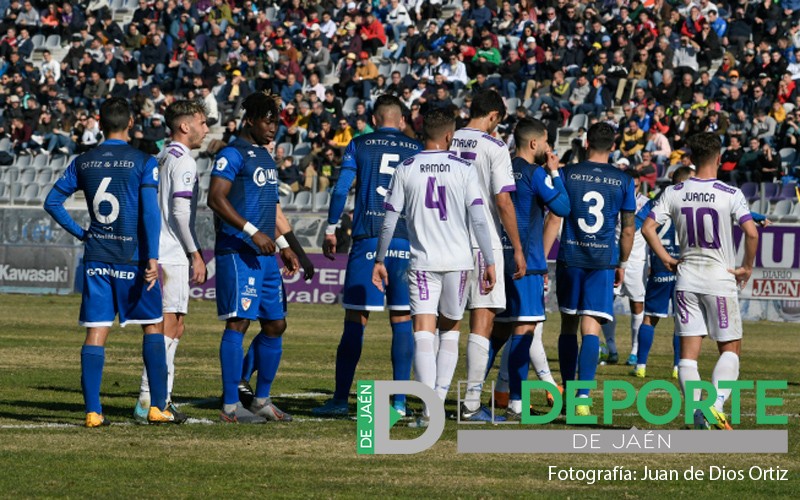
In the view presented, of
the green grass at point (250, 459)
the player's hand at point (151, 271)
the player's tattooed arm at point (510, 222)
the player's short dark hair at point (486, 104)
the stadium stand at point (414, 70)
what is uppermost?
the stadium stand at point (414, 70)

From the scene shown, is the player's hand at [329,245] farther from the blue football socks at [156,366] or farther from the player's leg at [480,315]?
the blue football socks at [156,366]

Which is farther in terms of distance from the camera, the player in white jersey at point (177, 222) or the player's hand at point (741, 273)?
the player in white jersey at point (177, 222)

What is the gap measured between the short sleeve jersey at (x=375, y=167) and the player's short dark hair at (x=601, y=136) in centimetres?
159

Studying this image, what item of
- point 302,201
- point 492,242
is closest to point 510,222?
point 492,242

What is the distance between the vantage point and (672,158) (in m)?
30.5

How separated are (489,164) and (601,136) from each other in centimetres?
166

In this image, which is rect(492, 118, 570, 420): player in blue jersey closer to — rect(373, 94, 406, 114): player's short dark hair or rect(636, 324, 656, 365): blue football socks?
rect(373, 94, 406, 114): player's short dark hair

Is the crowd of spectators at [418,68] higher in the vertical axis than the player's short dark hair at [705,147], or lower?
higher

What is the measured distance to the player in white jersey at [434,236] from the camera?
10.8 metres

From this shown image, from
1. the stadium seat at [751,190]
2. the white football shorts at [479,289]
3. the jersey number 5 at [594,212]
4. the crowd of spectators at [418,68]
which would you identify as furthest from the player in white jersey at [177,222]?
the stadium seat at [751,190]

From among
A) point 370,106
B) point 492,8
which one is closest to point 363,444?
point 370,106

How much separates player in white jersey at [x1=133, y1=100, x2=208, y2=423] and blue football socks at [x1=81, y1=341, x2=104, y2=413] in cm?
55

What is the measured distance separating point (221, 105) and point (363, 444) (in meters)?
29.2

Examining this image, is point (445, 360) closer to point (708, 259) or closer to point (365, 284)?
point (365, 284)
